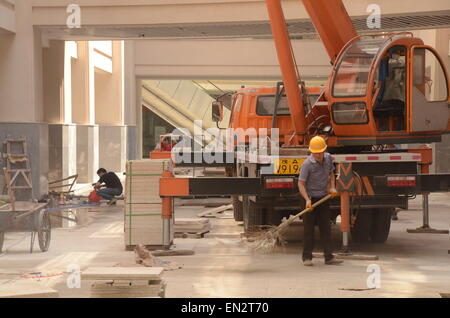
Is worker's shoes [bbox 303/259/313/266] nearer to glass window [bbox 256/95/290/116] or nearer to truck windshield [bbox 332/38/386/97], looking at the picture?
truck windshield [bbox 332/38/386/97]

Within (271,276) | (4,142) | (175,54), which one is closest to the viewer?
(271,276)

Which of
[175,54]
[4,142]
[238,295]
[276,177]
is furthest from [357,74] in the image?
[175,54]

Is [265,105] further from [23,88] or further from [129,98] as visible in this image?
[129,98]

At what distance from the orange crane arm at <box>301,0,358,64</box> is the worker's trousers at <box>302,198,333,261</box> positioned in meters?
3.49

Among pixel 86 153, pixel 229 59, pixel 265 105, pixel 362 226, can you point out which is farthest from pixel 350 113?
pixel 229 59

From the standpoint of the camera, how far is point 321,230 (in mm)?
13594

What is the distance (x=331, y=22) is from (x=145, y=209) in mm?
4464

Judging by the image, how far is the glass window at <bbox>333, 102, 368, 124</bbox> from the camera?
14852 millimetres

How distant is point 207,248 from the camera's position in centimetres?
1585

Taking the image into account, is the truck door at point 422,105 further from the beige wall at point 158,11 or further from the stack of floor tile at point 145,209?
the beige wall at point 158,11

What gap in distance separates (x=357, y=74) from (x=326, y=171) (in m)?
2.28

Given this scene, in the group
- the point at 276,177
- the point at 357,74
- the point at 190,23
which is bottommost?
the point at 276,177
